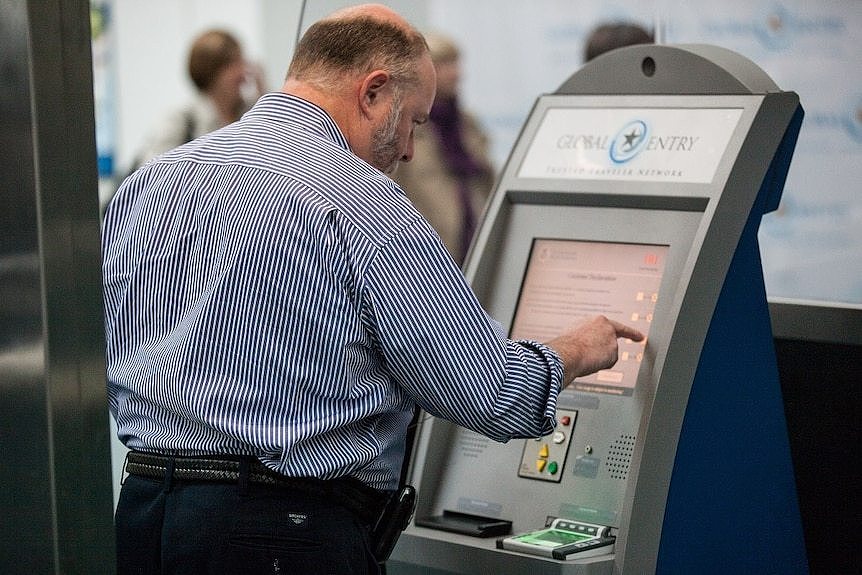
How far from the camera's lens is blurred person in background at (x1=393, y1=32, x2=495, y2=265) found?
3.69m

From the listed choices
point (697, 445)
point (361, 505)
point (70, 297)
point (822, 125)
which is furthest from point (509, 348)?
point (822, 125)

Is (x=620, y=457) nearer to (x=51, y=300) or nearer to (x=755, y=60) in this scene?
(x=51, y=300)

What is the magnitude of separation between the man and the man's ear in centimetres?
8

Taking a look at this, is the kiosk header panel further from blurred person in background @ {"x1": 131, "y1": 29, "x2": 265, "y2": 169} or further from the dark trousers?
blurred person in background @ {"x1": 131, "y1": 29, "x2": 265, "y2": 169}

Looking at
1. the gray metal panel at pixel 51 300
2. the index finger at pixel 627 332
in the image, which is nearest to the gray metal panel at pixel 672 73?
Answer: the index finger at pixel 627 332

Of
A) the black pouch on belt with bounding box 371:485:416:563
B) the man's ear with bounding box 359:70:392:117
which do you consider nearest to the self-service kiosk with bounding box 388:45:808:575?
the black pouch on belt with bounding box 371:485:416:563

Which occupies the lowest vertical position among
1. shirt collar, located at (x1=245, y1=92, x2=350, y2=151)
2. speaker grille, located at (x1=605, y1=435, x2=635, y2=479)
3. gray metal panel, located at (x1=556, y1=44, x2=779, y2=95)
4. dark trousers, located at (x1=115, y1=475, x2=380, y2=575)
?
dark trousers, located at (x1=115, y1=475, x2=380, y2=575)

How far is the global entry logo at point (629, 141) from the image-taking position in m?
2.07

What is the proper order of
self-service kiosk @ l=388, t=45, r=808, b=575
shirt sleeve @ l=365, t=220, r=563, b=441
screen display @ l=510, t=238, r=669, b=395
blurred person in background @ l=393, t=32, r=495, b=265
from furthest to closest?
blurred person in background @ l=393, t=32, r=495, b=265 < screen display @ l=510, t=238, r=669, b=395 < self-service kiosk @ l=388, t=45, r=808, b=575 < shirt sleeve @ l=365, t=220, r=563, b=441

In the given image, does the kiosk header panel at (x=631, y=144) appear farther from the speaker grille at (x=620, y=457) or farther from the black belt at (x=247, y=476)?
the black belt at (x=247, y=476)

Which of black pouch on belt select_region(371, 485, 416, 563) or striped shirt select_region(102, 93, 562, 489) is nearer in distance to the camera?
striped shirt select_region(102, 93, 562, 489)

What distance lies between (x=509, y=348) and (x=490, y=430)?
118mm

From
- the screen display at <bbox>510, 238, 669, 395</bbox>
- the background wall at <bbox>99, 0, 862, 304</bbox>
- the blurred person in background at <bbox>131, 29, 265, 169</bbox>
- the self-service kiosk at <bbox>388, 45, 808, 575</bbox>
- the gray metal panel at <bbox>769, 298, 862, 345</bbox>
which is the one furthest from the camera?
the blurred person in background at <bbox>131, 29, 265, 169</bbox>

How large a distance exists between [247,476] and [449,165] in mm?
2486
